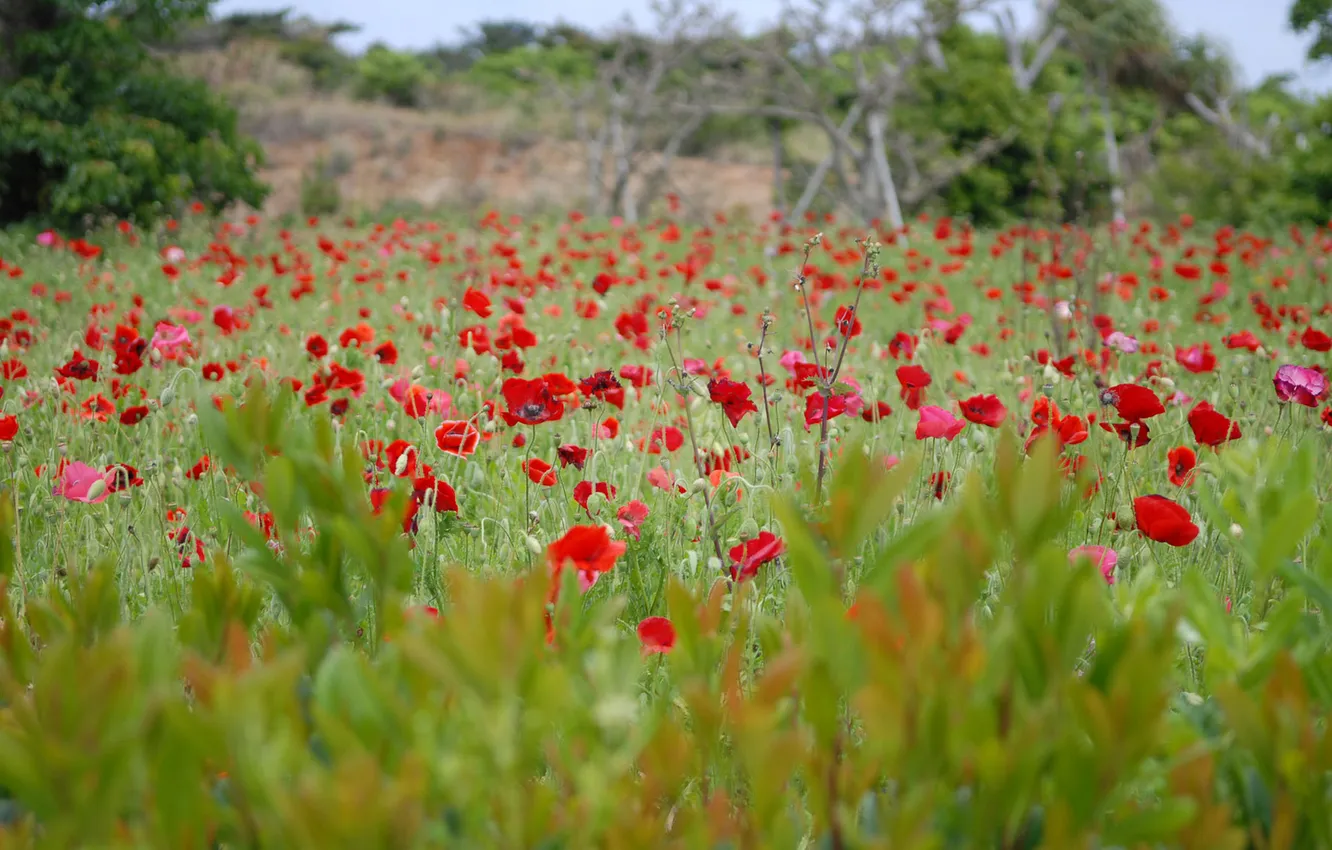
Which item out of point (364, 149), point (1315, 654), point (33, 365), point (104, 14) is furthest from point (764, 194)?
point (1315, 654)

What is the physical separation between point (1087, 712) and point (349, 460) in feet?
2.10

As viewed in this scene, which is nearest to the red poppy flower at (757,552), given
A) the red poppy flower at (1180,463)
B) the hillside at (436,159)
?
the red poppy flower at (1180,463)

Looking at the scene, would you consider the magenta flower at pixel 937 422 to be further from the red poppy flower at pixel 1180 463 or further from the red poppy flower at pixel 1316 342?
the red poppy flower at pixel 1316 342

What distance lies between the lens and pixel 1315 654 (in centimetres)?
90

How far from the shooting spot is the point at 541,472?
1.94 m

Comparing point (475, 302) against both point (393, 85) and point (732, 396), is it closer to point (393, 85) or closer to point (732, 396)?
point (732, 396)

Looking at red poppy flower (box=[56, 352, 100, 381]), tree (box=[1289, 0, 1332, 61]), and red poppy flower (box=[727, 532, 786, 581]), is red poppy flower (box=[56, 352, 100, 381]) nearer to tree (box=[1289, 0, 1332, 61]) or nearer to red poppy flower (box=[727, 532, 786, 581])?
red poppy flower (box=[727, 532, 786, 581])

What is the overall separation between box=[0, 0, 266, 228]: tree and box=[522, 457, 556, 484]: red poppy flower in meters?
8.50

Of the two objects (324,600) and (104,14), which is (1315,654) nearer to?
(324,600)

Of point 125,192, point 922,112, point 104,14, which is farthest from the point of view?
point 922,112

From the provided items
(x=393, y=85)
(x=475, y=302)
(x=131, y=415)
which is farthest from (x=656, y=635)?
(x=393, y=85)

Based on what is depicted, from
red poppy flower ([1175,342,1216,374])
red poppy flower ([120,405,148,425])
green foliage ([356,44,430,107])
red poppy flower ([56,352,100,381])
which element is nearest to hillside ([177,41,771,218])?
green foliage ([356,44,430,107])

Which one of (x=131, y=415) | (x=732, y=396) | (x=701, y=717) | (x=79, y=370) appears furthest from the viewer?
(x=79, y=370)

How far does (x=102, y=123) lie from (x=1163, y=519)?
10.3 metres
